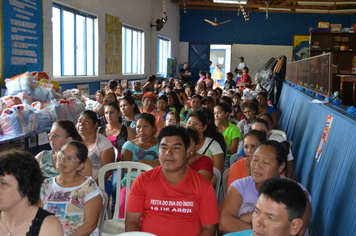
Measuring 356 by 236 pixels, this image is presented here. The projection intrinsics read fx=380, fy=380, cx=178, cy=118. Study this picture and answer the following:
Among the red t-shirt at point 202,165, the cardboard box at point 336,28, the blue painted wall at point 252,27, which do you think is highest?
the blue painted wall at point 252,27

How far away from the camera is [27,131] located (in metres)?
4.78

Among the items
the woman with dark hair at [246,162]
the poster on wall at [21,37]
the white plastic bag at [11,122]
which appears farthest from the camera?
the poster on wall at [21,37]

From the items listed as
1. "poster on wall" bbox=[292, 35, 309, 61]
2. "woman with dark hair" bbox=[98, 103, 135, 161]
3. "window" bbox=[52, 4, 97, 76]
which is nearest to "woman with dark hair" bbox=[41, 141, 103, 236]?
"woman with dark hair" bbox=[98, 103, 135, 161]

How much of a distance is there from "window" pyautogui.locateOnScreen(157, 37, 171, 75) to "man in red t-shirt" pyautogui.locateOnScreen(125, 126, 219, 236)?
46.8 feet

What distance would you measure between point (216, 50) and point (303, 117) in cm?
1782

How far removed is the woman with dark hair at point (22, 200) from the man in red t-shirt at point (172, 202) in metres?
0.74

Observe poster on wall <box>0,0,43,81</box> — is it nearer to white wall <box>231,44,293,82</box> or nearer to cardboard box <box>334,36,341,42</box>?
cardboard box <box>334,36,341,42</box>

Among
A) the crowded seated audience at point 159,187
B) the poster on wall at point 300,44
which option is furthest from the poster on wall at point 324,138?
the poster on wall at point 300,44

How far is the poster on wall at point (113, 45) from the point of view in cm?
1020

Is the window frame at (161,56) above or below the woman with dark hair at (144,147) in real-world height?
above

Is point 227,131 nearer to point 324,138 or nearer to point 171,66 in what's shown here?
point 324,138

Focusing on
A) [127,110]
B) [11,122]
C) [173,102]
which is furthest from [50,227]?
[173,102]

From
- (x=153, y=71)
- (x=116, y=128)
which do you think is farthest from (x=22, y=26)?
(x=153, y=71)

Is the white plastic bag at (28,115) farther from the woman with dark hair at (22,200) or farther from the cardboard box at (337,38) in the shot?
the cardboard box at (337,38)
